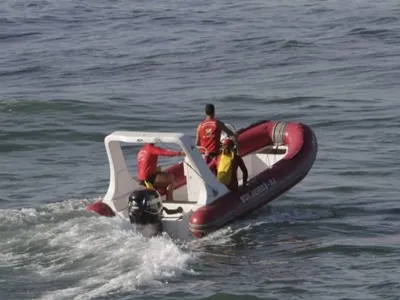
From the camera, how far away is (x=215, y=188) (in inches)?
566

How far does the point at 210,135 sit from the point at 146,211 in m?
1.92

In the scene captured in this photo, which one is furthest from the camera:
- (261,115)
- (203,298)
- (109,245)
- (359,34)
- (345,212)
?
(359,34)

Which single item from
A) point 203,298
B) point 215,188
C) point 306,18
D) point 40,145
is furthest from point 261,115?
point 306,18

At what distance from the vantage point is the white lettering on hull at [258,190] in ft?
48.2

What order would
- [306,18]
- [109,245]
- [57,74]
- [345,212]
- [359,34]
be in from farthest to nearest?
[306,18] < [359,34] < [57,74] < [345,212] < [109,245]

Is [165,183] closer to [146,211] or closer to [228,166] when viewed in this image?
[228,166]

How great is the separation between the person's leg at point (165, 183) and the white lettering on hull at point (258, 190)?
976 mm

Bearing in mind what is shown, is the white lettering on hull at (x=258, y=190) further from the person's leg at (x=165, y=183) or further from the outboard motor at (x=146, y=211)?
the outboard motor at (x=146, y=211)

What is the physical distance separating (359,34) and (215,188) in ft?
59.9

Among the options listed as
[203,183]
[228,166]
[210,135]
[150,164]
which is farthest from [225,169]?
[150,164]

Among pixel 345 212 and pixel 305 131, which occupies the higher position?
pixel 305 131

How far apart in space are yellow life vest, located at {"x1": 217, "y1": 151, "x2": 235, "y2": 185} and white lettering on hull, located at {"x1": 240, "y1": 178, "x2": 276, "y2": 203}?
1.00 feet

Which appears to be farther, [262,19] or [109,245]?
[262,19]

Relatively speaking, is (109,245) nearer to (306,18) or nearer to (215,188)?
(215,188)
